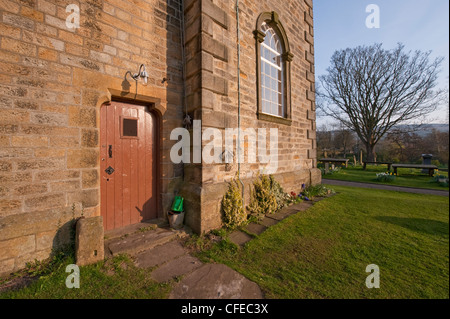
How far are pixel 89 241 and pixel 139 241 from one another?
0.73 metres

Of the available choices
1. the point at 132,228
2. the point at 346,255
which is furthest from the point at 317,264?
the point at 132,228

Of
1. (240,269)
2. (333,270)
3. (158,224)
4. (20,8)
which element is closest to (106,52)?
(20,8)

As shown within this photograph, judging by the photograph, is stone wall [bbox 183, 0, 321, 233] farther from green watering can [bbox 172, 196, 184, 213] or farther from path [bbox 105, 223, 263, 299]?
path [bbox 105, 223, 263, 299]

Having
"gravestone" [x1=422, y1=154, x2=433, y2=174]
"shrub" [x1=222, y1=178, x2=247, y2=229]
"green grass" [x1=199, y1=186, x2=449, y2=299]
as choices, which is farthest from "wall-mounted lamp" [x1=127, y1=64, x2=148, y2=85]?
"gravestone" [x1=422, y1=154, x2=433, y2=174]

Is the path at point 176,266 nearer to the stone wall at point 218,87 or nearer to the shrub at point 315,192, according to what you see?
the stone wall at point 218,87

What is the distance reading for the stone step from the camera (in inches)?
114

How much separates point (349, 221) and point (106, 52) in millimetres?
5993

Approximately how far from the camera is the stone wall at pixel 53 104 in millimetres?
2494

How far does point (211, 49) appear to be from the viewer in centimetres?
377

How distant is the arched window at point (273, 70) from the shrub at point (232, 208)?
2214mm

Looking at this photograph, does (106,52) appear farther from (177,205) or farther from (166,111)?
(177,205)

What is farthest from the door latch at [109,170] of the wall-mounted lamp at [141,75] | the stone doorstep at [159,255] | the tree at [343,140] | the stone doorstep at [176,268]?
the tree at [343,140]

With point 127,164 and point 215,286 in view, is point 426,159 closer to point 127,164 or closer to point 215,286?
point 215,286
